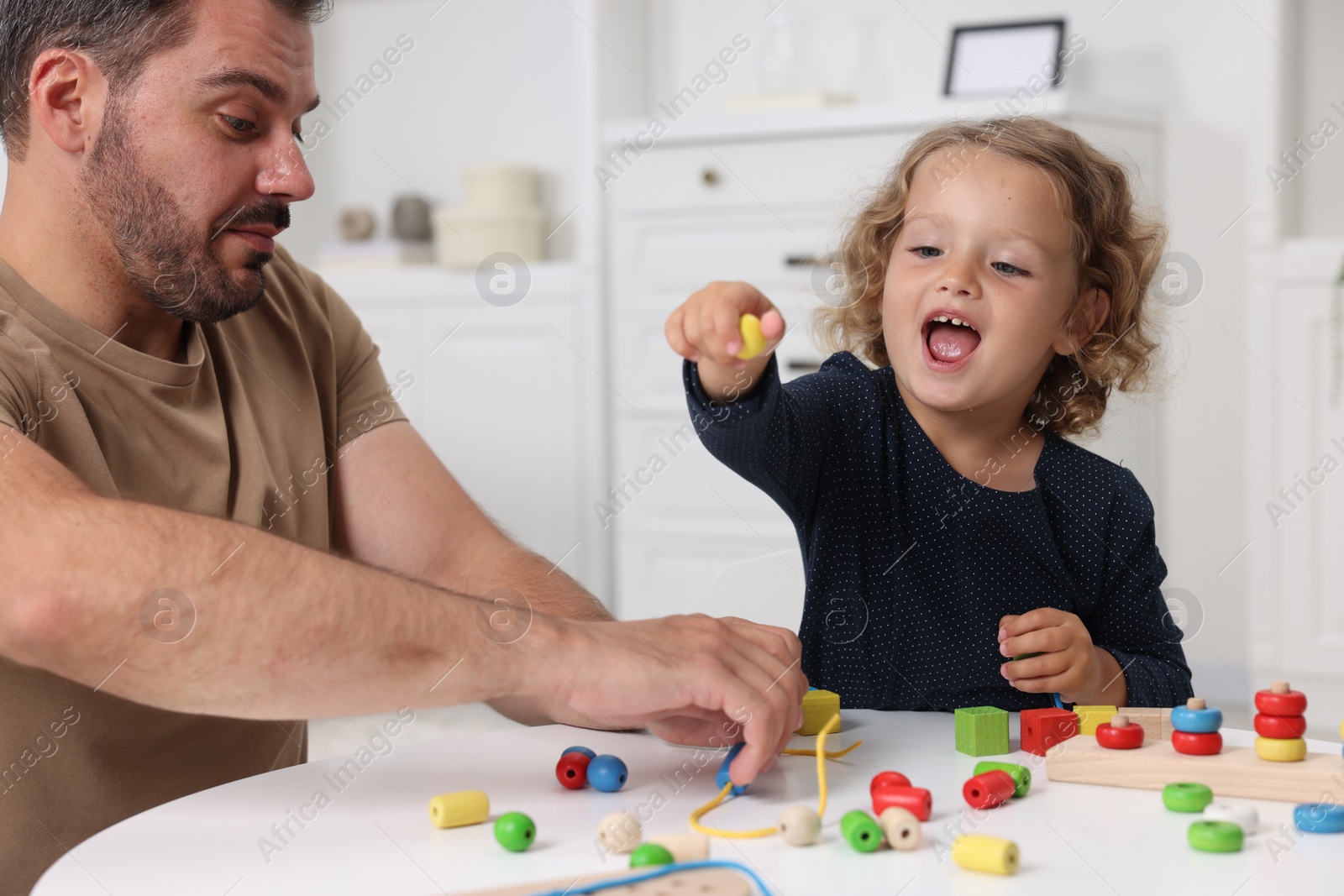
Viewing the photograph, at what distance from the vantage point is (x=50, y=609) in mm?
752

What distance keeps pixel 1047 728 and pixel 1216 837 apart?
20cm

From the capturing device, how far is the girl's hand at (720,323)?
0.85 meters

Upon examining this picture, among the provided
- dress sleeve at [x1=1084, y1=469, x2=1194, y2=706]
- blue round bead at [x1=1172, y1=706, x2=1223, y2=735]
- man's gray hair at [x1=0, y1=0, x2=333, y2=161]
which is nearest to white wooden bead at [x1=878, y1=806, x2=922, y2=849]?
blue round bead at [x1=1172, y1=706, x2=1223, y2=735]

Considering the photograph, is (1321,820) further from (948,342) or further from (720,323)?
(948,342)

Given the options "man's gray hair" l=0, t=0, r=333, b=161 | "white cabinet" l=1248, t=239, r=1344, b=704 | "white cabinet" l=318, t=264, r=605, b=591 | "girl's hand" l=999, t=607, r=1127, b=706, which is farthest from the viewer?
"white cabinet" l=318, t=264, r=605, b=591

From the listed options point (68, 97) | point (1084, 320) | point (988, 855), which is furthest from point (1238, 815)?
point (68, 97)

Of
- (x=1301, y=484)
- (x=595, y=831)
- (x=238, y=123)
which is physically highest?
(x=238, y=123)

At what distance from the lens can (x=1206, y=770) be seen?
0.80 metres

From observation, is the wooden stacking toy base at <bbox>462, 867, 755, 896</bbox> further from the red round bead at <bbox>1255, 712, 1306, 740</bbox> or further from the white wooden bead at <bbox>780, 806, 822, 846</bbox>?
the red round bead at <bbox>1255, 712, 1306, 740</bbox>

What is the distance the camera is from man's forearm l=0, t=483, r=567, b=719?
2.49 ft

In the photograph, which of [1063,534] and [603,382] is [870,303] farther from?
[603,382]

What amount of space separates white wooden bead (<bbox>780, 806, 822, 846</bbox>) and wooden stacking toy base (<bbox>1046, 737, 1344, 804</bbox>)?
19 cm

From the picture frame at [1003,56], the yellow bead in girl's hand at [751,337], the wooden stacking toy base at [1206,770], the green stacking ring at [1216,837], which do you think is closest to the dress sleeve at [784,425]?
the yellow bead in girl's hand at [751,337]

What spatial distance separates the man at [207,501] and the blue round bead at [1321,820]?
0.94 feet
